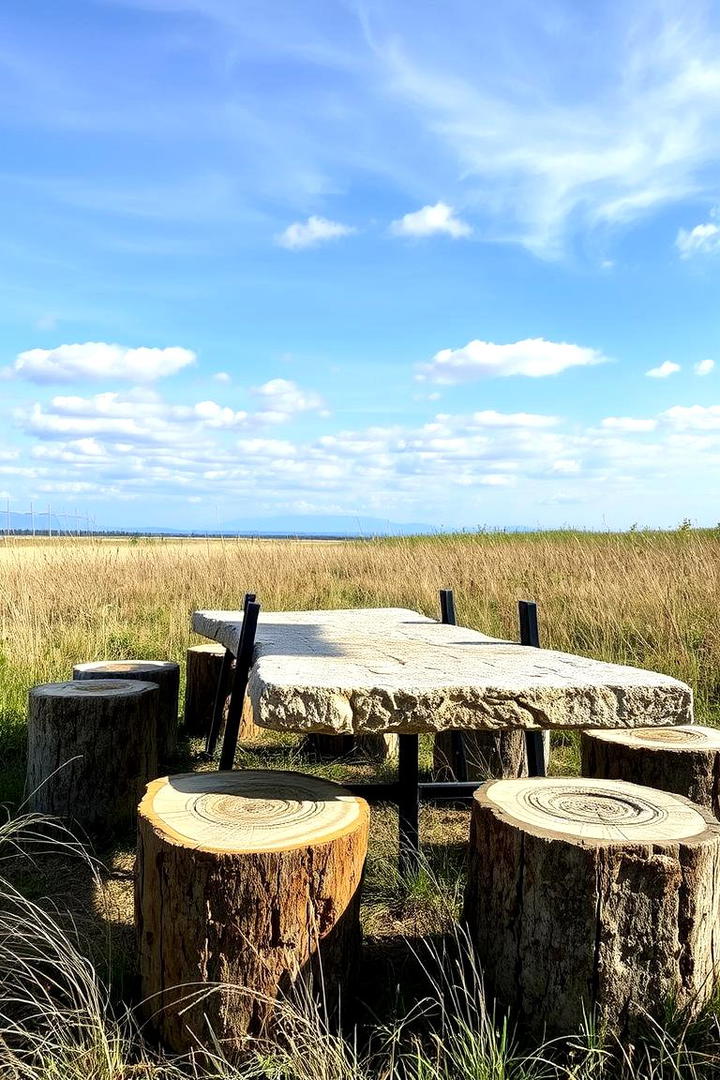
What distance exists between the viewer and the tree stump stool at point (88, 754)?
11.6 feet

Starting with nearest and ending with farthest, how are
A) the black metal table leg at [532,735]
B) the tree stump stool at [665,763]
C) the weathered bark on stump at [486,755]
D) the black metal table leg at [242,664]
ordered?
the tree stump stool at [665,763], the black metal table leg at [242,664], the black metal table leg at [532,735], the weathered bark on stump at [486,755]

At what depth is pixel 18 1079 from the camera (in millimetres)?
1761

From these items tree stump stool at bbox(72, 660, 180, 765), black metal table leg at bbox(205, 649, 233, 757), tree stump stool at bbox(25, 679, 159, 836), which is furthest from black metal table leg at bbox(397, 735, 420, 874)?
black metal table leg at bbox(205, 649, 233, 757)

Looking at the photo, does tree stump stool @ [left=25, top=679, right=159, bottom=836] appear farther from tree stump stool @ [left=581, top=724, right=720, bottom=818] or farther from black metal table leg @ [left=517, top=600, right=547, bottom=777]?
tree stump stool @ [left=581, top=724, right=720, bottom=818]

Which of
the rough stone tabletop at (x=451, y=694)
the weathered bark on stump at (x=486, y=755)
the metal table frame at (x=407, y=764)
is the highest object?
the rough stone tabletop at (x=451, y=694)

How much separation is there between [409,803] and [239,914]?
1.09 metres

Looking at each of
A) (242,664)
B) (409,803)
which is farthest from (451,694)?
(242,664)

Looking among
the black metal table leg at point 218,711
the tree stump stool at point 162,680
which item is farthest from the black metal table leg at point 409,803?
the black metal table leg at point 218,711

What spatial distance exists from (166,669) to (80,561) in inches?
254

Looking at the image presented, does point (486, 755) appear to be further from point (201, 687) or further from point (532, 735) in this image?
point (201, 687)

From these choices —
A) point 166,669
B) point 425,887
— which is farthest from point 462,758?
point 166,669

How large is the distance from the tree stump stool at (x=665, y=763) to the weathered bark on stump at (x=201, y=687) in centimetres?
277

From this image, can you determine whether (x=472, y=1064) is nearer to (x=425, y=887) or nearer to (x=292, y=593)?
(x=425, y=887)

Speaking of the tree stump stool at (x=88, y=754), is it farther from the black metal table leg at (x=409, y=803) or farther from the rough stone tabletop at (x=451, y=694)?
the black metal table leg at (x=409, y=803)
